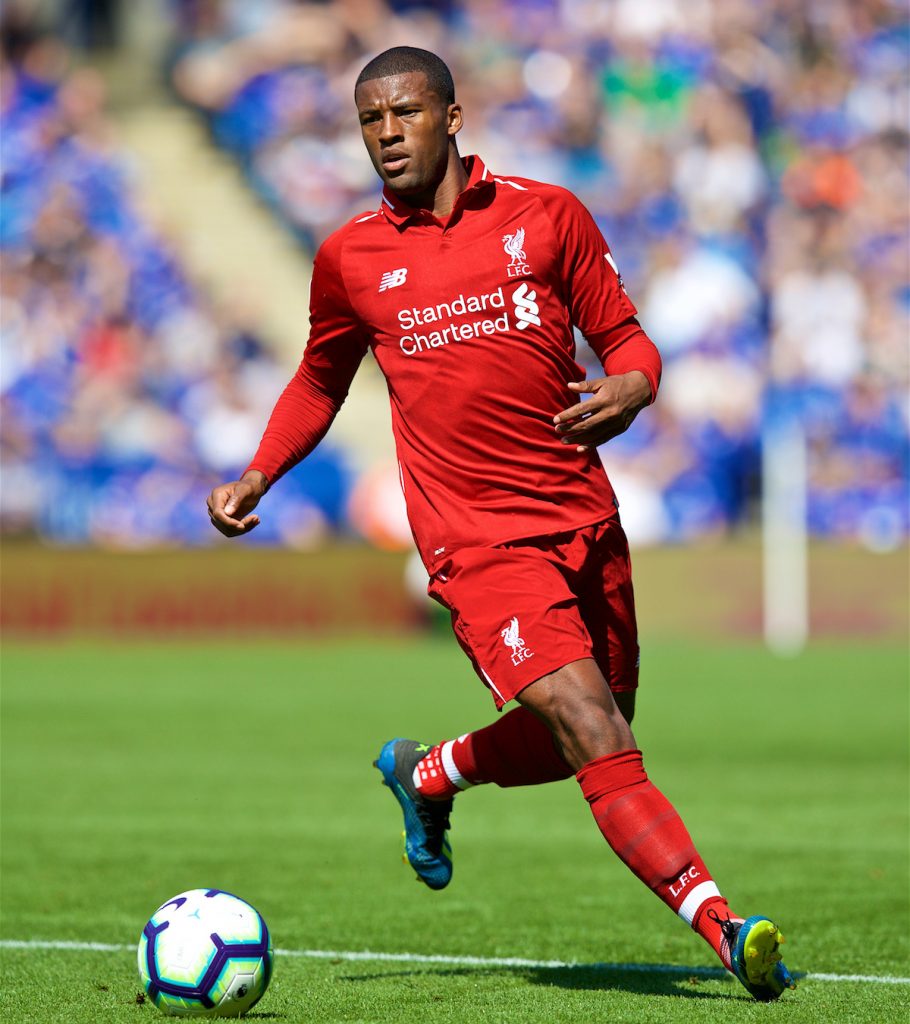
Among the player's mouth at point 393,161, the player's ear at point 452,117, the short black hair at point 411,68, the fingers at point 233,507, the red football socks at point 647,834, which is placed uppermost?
the short black hair at point 411,68

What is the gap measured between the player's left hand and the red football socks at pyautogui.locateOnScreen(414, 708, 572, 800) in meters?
0.97

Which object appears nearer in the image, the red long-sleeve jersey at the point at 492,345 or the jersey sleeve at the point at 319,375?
the red long-sleeve jersey at the point at 492,345

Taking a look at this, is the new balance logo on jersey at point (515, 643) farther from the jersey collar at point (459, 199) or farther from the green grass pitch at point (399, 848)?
the jersey collar at point (459, 199)

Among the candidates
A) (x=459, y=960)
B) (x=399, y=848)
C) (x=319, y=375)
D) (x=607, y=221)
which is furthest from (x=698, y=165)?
(x=459, y=960)

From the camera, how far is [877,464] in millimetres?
21188

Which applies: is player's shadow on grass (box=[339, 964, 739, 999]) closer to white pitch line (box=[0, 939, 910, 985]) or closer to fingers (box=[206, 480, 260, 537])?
white pitch line (box=[0, 939, 910, 985])

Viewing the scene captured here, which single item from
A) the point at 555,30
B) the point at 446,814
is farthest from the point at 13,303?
the point at 446,814

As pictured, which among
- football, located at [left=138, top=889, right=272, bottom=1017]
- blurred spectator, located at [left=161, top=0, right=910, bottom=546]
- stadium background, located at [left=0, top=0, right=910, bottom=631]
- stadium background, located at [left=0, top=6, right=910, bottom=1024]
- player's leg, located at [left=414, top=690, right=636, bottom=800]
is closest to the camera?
football, located at [left=138, top=889, right=272, bottom=1017]

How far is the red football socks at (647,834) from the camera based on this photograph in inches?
184

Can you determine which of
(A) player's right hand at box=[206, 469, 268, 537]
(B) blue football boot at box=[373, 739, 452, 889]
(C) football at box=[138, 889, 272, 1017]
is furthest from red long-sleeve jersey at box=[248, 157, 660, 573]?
(C) football at box=[138, 889, 272, 1017]

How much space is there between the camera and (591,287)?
5.16m

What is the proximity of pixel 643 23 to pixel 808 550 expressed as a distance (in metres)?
7.87

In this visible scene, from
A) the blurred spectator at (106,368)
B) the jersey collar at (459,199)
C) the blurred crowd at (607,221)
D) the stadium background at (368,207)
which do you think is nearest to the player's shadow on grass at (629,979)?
the jersey collar at (459,199)

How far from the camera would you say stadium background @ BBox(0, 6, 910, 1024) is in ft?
52.2
